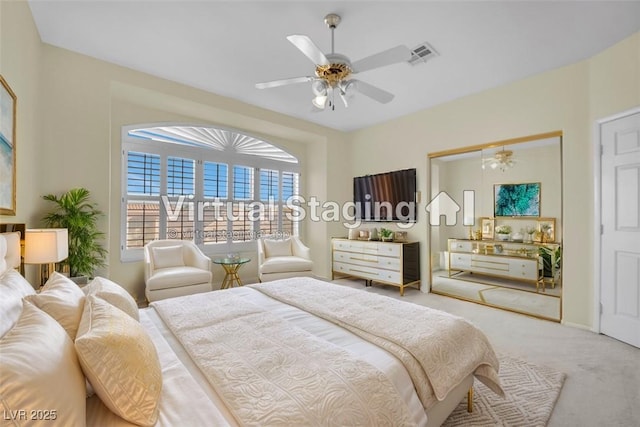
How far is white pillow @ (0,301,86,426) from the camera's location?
66 cm

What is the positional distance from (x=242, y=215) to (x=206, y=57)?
8.66ft

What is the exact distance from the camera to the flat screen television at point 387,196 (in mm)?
4801

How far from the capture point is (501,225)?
3955mm

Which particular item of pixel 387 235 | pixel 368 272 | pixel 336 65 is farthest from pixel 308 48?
pixel 368 272

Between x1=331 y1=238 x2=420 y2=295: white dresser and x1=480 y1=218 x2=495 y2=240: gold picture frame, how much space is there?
38.3 inches

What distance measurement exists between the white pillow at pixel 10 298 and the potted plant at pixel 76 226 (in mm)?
1674

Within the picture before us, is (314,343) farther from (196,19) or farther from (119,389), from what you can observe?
(196,19)

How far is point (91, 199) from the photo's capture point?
3164 millimetres

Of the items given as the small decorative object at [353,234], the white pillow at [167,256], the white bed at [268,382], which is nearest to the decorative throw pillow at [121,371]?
the white bed at [268,382]

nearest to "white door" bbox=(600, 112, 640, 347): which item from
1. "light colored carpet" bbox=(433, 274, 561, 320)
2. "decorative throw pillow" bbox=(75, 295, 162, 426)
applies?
"light colored carpet" bbox=(433, 274, 561, 320)

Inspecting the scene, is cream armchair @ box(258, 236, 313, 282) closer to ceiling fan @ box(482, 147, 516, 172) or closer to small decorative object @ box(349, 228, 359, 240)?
small decorative object @ box(349, 228, 359, 240)

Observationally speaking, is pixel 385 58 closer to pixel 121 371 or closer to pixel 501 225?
pixel 121 371

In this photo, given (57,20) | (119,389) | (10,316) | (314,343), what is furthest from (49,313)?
(57,20)

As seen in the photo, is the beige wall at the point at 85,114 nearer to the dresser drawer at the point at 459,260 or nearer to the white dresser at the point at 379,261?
the white dresser at the point at 379,261
